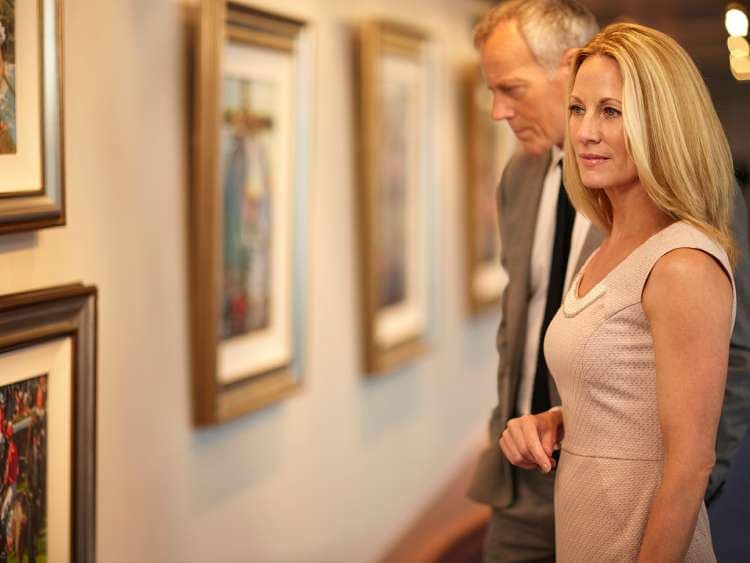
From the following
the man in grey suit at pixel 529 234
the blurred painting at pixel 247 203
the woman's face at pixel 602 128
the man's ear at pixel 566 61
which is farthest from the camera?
the blurred painting at pixel 247 203

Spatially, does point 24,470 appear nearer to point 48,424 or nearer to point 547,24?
point 48,424

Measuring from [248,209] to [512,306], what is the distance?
4.33ft

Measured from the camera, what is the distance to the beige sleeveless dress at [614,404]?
1.98 meters

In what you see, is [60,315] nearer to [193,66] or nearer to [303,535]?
[193,66]

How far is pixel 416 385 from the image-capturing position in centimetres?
571

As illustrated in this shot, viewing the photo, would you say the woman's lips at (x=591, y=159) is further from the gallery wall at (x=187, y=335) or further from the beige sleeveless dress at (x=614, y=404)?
the gallery wall at (x=187, y=335)

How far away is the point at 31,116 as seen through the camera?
96.8 inches

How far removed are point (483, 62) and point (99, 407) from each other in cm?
133

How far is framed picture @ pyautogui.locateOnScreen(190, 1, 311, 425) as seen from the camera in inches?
138

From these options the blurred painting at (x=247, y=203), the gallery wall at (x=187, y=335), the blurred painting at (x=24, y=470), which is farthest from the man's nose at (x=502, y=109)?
the blurred painting at (x=24, y=470)

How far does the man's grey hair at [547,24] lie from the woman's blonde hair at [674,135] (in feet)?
2.36

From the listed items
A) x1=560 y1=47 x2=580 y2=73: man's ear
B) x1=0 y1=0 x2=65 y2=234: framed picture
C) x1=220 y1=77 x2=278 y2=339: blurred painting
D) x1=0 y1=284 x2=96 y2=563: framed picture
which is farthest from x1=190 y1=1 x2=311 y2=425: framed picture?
x1=560 y1=47 x2=580 y2=73: man's ear

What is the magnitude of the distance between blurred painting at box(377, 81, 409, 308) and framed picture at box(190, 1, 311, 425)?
0.92 metres

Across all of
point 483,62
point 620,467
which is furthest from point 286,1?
point 620,467
